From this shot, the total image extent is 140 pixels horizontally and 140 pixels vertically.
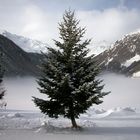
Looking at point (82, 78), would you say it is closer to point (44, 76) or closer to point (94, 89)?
point (94, 89)

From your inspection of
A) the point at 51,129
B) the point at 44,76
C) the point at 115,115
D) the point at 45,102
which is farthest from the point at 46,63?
the point at 115,115

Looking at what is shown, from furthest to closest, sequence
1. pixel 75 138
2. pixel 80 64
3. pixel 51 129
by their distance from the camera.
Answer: pixel 80 64 → pixel 51 129 → pixel 75 138

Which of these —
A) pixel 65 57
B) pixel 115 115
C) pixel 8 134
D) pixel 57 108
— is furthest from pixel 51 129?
pixel 115 115

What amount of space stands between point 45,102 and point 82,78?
12.5ft

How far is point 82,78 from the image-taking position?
31844mm

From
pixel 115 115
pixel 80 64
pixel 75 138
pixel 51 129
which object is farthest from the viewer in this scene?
pixel 115 115

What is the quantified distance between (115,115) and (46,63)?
26859 mm

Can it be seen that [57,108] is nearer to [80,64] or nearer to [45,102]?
[45,102]

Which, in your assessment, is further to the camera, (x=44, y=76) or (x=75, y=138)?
(x=44, y=76)

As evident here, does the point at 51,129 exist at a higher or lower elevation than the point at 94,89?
lower

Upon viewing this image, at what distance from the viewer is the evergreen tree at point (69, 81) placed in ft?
102

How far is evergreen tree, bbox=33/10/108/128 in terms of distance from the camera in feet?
102

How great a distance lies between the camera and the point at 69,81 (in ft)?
103

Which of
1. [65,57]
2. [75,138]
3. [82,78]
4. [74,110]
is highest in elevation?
→ [65,57]
